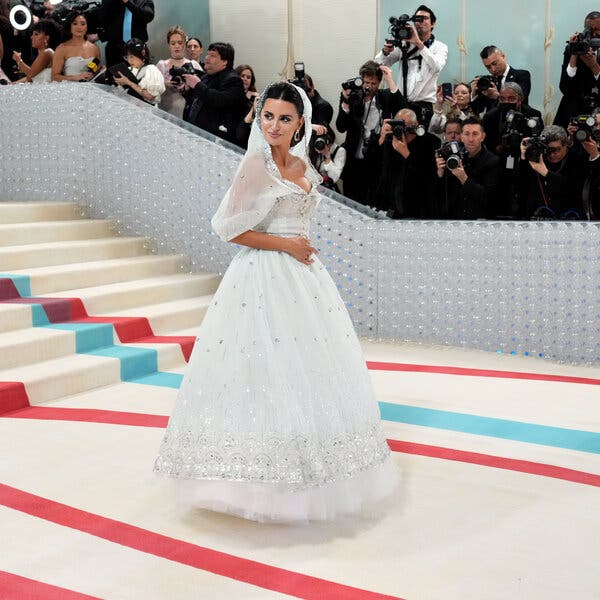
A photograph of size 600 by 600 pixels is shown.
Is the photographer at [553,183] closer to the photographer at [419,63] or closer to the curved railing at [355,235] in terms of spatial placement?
the curved railing at [355,235]

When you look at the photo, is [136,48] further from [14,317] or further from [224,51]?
[14,317]

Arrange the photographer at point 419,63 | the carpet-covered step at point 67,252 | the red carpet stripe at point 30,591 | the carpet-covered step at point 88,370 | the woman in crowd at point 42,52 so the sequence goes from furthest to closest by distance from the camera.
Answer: the woman in crowd at point 42,52, the photographer at point 419,63, the carpet-covered step at point 67,252, the carpet-covered step at point 88,370, the red carpet stripe at point 30,591

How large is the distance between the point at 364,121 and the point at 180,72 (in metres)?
1.44

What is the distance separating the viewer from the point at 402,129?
240 inches

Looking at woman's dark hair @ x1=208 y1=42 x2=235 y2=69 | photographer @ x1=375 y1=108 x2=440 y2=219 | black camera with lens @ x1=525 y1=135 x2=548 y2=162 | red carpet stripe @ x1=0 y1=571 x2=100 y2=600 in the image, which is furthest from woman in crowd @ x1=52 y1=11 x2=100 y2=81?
red carpet stripe @ x1=0 y1=571 x2=100 y2=600

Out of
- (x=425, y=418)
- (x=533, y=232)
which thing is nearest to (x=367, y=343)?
(x=533, y=232)

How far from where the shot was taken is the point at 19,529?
9.72 feet

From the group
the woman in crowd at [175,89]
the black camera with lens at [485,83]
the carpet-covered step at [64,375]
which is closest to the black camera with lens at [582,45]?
the black camera with lens at [485,83]

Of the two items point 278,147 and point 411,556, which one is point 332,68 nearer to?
point 278,147

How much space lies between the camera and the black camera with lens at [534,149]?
5559 millimetres

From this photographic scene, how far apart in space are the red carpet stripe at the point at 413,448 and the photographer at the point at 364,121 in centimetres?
305

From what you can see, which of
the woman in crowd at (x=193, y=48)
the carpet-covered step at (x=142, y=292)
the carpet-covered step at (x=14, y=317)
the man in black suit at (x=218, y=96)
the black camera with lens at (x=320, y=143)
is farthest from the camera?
the woman in crowd at (x=193, y=48)

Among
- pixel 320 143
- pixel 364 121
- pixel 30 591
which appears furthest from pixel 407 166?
pixel 30 591

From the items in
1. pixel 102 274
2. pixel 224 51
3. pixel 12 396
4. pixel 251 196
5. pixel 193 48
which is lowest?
pixel 12 396
